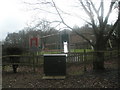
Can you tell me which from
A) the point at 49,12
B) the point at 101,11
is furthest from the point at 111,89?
the point at 49,12

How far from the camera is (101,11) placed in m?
6.87

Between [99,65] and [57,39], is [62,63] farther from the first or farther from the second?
[57,39]

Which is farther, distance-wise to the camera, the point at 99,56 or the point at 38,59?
the point at 38,59

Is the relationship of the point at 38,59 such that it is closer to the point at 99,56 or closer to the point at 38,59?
the point at 38,59

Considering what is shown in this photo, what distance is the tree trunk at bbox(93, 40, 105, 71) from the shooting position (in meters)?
6.80

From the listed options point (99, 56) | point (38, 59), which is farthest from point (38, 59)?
point (99, 56)

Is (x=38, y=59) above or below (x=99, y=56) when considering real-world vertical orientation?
below

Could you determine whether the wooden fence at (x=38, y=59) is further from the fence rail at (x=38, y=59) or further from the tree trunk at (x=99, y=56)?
the tree trunk at (x=99, y=56)

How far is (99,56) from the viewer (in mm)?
6891

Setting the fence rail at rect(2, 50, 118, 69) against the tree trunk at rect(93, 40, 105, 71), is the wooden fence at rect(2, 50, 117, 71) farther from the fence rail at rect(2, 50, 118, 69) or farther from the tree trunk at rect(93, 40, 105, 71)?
the tree trunk at rect(93, 40, 105, 71)

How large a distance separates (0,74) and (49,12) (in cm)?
385

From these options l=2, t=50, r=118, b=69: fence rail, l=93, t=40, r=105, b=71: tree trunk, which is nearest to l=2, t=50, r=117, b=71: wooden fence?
l=2, t=50, r=118, b=69: fence rail

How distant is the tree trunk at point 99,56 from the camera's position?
6797 millimetres

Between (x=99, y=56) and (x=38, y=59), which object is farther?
(x=38, y=59)
